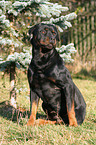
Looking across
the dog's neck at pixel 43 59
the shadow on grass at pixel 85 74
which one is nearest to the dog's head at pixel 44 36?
the dog's neck at pixel 43 59

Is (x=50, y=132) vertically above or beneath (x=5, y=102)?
above

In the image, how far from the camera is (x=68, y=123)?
3.18 m

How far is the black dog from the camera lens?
2.98 metres

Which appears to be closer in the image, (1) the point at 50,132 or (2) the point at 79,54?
(1) the point at 50,132

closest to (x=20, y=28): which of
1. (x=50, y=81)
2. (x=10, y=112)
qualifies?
(x=10, y=112)

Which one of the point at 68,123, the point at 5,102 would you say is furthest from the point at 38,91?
the point at 5,102

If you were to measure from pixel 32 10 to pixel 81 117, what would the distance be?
2375 mm

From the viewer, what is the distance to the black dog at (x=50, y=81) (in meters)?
2.98

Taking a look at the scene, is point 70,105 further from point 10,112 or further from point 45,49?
point 10,112

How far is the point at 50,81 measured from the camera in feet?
9.95

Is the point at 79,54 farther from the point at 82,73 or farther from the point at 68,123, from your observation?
the point at 68,123

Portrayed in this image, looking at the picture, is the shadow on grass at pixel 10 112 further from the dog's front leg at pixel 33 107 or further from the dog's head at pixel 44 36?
the dog's head at pixel 44 36

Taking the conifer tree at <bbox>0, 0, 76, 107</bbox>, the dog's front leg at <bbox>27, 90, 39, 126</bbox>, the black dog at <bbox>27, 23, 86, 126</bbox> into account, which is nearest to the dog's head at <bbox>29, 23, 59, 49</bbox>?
the black dog at <bbox>27, 23, 86, 126</bbox>

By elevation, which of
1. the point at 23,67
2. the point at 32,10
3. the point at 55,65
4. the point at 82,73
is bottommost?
the point at 82,73
